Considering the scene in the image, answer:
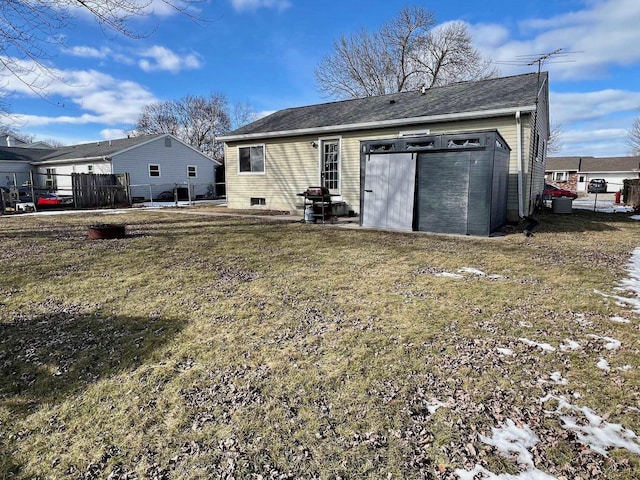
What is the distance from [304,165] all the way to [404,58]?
1802cm

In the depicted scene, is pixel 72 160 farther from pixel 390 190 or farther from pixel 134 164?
pixel 390 190

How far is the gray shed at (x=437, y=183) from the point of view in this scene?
7.74 meters

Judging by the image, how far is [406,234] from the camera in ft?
27.2

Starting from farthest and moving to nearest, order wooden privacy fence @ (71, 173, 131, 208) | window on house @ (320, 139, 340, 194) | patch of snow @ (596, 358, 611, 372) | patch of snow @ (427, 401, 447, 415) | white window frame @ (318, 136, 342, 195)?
wooden privacy fence @ (71, 173, 131, 208), window on house @ (320, 139, 340, 194), white window frame @ (318, 136, 342, 195), patch of snow @ (596, 358, 611, 372), patch of snow @ (427, 401, 447, 415)

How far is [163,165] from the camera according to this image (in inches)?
988

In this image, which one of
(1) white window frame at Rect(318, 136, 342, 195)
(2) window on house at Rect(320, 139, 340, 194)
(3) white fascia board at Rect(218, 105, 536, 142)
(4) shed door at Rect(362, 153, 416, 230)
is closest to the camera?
(4) shed door at Rect(362, 153, 416, 230)

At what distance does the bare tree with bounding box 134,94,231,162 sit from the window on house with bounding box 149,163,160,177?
1813 cm

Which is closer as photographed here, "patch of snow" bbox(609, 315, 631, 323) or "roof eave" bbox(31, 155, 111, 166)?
"patch of snow" bbox(609, 315, 631, 323)

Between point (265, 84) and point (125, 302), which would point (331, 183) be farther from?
point (265, 84)

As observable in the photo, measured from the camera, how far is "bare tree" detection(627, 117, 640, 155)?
4447 centimetres

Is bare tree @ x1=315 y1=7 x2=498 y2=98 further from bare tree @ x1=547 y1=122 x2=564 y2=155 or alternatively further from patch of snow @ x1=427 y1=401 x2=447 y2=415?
patch of snow @ x1=427 y1=401 x2=447 y2=415

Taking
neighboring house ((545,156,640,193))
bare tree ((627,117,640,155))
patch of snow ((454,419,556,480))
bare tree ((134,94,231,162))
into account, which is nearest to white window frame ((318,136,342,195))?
patch of snow ((454,419,556,480))

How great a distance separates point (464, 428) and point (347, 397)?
681 millimetres

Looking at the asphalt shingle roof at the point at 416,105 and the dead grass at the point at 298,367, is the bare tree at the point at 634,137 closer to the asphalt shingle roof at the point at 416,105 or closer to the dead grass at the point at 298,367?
the asphalt shingle roof at the point at 416,105
